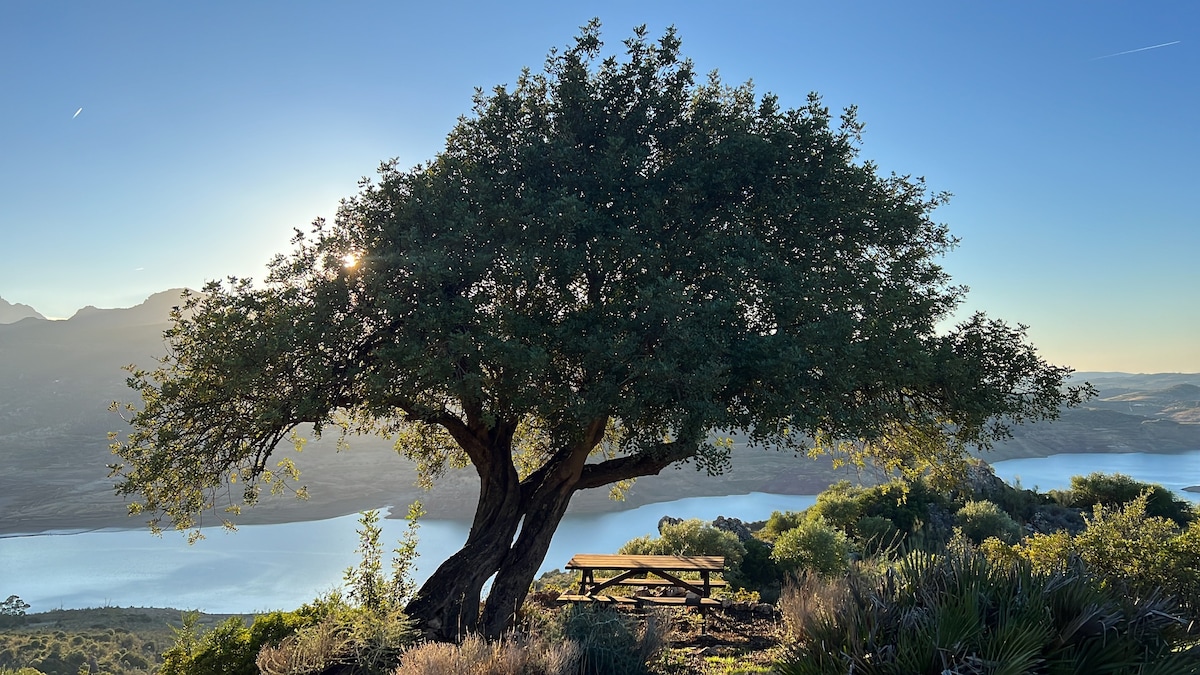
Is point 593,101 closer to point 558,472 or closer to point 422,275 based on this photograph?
point 422,275

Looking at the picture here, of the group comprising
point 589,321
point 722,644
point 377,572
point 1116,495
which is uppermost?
point 589,321

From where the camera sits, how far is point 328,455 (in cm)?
6762

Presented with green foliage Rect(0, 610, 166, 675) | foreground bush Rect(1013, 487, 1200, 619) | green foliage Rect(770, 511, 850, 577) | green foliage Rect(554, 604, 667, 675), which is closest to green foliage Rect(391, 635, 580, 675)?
green foliage Rect(554, 604, 667, 675)

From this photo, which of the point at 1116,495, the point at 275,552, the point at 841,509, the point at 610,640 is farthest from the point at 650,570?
the point at 275,552

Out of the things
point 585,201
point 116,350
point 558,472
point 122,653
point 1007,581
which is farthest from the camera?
point 116,350

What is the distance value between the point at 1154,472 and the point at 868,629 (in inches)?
1728

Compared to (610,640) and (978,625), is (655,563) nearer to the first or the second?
(610,640)

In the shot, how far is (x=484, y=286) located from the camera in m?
8.40

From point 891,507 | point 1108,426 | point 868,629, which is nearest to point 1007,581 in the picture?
point 868,629

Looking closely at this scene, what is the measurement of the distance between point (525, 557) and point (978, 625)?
648cm

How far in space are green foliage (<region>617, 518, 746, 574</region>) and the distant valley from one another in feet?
21.4

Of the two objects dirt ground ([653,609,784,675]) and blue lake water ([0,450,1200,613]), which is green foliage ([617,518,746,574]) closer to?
dirt ground ([653,609,784,675])

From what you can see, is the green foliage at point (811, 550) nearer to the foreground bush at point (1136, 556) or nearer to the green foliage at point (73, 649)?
the foreground bush at point (1136, 556)

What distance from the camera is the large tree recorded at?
763cm
